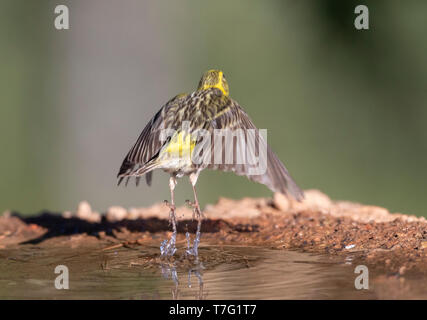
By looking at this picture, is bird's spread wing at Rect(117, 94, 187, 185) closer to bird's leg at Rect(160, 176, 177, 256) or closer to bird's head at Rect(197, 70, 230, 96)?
bird's leg at Rect(160, 176, 177, 256)

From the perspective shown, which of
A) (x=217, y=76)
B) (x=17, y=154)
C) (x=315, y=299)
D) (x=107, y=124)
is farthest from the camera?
(x=17, y=154)

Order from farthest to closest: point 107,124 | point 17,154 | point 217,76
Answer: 1. point 17,154
2. point 107,124
3. point 217,76

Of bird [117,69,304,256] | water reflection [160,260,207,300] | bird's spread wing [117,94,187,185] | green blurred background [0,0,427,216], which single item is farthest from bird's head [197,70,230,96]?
green blurred background [0,0,427,216]

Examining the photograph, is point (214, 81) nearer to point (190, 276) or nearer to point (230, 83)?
point (190, 276)

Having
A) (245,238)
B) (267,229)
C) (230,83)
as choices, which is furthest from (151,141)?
(230,83)

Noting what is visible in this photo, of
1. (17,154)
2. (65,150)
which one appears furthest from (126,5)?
(17,154)

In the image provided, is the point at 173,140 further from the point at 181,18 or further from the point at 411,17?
the point at 411,17

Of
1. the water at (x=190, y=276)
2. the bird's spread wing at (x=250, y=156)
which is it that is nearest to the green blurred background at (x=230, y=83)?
the bird's spread wing at (x=250, y=156)
